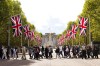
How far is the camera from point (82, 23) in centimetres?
4959

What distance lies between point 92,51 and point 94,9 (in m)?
17.3

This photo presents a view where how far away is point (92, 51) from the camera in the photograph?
46.5 m

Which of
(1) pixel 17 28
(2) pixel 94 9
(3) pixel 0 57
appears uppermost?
(2) pixel 94 9

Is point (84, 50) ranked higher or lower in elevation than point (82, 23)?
lower

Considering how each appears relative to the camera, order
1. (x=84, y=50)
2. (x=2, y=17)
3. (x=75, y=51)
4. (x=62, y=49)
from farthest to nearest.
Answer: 1. (x=2, y=17)
2. (x=62, y=49)
3. (x=75, y=51)
4. (x=84, y=50)

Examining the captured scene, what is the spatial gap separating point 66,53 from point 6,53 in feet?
26.3

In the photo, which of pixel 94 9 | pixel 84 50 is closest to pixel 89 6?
pixel 94 9

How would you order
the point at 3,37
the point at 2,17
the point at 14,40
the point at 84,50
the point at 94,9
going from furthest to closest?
the point at 14,40 → the point at 3,37 → the point at 94,9 → the point at 2,17 → the point at 84,50

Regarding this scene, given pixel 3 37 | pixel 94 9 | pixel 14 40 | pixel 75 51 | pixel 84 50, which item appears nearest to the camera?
pixel 84 50

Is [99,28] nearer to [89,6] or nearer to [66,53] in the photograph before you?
[89,6]

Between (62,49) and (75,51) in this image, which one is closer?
(75,51)

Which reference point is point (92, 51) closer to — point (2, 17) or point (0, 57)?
point (0, 57)

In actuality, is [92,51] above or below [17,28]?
below

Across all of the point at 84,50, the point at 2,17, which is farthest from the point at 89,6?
the point at 84,50
